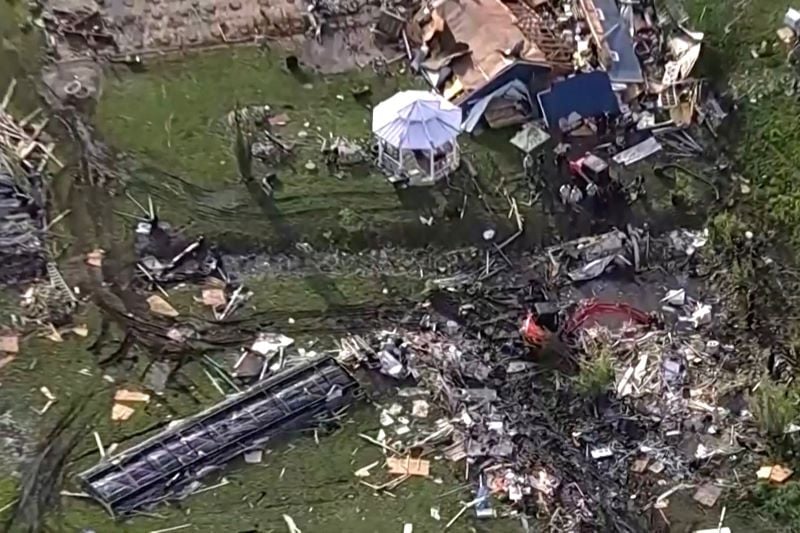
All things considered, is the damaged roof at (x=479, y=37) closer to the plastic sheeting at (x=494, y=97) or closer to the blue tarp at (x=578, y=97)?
the plastic sheeting at (x=494, y=97)

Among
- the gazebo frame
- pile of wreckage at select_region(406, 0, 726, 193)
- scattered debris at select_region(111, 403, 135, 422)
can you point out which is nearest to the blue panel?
pile of wreckage at select_region(406, 0, 726, 193)

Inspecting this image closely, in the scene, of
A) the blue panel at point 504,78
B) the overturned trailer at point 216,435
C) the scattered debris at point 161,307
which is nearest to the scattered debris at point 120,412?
the overturned trailer at point 216,435

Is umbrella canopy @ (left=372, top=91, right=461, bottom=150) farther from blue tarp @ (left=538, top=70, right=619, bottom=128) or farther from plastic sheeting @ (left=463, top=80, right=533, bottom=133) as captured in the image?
blue tarp @ (left=538, top=70, right=619, bottom=128)

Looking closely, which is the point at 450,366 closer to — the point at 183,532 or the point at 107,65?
the point at 183,532

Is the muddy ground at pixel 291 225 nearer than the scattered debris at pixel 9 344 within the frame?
Yes

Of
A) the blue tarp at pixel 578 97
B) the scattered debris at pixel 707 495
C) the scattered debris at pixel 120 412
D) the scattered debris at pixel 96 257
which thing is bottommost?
the scattered debris at pixel 707 495

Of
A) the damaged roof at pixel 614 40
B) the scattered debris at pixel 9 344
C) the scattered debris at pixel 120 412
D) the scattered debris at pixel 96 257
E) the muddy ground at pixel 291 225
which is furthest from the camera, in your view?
the damaged roof at pixel 614 40
